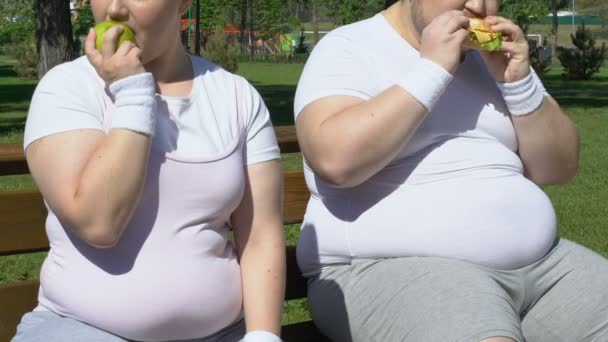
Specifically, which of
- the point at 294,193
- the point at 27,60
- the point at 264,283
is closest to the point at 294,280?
the point at 294,193

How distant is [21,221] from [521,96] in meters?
1.55

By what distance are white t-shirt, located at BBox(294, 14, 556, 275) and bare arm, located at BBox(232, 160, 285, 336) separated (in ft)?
0.85

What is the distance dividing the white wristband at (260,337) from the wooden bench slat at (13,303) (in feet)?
2.89

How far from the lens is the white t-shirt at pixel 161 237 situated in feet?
7.59

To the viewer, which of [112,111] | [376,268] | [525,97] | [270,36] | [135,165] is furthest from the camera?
[270,36]

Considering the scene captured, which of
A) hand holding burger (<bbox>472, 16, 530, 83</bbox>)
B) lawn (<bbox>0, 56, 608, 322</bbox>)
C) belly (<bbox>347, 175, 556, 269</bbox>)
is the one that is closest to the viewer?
belly (<bbox>347, 175, 556, 269</bbox>)

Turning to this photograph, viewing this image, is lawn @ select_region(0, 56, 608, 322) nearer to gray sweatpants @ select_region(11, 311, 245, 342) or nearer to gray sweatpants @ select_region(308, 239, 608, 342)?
gray sweatpants @ select_region(308, 239, 608, 342)

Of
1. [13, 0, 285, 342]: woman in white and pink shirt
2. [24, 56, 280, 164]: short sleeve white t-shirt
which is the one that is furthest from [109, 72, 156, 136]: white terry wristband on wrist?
[24, 56, 280, 164]: short sleeve white t-shirt

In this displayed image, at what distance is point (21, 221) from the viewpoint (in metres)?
2.98

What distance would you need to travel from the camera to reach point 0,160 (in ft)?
9.55

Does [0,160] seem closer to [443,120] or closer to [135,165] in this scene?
[135,165]

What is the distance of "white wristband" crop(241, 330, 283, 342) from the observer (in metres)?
2.39

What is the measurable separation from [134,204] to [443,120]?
1055 mm

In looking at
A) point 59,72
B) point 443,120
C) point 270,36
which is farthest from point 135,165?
point 270,36
